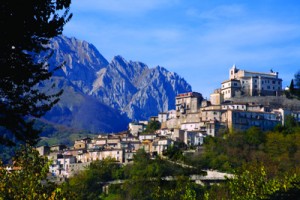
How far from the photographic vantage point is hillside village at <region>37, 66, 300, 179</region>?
117812mm

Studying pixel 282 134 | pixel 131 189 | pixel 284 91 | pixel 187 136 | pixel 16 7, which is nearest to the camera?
pixel 16 7

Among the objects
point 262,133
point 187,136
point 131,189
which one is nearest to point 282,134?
point 262,133

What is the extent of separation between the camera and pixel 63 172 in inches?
5103

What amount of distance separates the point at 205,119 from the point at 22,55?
109 m

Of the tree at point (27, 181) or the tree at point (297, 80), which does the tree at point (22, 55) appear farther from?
the tree at point (297, 80)

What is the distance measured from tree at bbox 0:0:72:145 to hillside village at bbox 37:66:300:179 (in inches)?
3947

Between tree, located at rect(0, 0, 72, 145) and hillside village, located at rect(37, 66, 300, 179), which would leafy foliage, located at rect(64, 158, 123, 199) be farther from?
tree, located at rect(0, 0, 72, 145)

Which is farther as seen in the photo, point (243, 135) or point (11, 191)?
point (243, 135)

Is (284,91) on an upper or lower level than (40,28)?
upper

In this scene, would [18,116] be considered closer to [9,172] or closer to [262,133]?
[9,172]

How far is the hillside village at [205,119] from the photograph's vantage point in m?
118

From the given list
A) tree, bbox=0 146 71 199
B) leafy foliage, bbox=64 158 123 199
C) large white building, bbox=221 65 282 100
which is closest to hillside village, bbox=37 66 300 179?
large white building, bbox=221 65 282 100

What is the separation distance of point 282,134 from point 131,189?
1138 inches

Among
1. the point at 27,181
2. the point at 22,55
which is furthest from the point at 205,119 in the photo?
the point at 22,55
